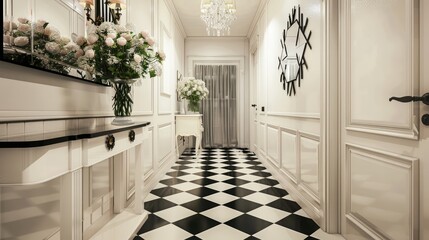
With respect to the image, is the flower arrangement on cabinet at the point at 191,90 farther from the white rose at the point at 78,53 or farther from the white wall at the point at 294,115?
the white rose at the point at 78,53

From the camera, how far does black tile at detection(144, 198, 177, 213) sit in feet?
8.25

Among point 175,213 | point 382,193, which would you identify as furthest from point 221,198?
point 382,193

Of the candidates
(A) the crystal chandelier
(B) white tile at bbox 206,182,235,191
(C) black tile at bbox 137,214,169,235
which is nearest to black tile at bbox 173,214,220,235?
(C) black tile at bbox 137,214,169,235

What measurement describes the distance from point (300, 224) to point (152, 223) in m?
1.21

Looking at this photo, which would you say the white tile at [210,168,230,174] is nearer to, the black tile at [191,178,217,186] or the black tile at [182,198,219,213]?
the black tile at [191,178,217,186]

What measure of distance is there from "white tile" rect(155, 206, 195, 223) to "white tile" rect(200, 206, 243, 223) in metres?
0.15

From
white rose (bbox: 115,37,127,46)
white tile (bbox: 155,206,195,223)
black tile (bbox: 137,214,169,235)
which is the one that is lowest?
black tile (bbox: 137,214,169,235)

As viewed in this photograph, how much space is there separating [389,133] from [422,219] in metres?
0.42

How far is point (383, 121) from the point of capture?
1.43 meters

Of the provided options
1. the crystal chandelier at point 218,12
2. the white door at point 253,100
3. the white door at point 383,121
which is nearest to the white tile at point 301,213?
the white door at point 383,121

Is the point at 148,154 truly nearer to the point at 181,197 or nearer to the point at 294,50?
the point at 181,197

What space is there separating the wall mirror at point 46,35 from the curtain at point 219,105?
191 inches

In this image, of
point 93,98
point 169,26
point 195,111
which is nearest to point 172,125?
point 195,111

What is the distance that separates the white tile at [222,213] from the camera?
2.29 metres
